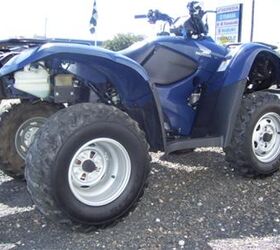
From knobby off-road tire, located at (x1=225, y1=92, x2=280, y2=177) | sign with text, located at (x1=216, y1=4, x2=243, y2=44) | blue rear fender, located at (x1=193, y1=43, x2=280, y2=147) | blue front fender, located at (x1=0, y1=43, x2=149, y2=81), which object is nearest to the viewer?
blue front fender, located at (x1=0, y1=43, x2=149, y2=81)

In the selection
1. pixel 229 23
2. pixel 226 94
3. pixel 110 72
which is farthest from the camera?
pixel 229 23

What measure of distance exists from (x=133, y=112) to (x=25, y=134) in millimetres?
1507

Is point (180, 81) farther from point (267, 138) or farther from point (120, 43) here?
point (120, 43)

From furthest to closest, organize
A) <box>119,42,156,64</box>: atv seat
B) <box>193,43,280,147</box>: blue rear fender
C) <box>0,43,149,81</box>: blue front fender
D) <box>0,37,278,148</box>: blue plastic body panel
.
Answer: <box>193,43,280,147</box>: blue rear fender → <box>119,42,156,64</box>: atv seat → <box>0,37,278,148</box>: blue plastic body panel → <box>0,43,149,81</box>: blue front fender

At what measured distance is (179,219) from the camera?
13.8ft

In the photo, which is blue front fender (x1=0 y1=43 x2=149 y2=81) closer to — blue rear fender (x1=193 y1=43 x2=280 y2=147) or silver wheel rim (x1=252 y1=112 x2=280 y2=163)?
blue rear fender (x1=193 y1=43 x2=280 y2=147)

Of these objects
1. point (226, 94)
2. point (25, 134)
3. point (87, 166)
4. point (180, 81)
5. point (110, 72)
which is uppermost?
point (110, 72)

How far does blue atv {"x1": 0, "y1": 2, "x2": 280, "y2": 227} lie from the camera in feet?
12.0

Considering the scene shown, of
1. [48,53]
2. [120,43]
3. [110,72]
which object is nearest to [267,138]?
[110,72]

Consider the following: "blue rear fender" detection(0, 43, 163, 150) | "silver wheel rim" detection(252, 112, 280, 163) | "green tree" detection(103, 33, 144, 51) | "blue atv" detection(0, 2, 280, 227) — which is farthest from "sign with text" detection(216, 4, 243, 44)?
"blue rear fender" detection(0, 43, 163, 150)

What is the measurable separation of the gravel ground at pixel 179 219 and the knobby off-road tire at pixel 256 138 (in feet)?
0.59

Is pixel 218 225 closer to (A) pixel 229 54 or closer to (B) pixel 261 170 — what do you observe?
(B) pixel 261 170

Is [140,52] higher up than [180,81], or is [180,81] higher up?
[140,52]

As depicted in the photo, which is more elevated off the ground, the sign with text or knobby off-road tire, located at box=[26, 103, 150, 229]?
the sign with text
